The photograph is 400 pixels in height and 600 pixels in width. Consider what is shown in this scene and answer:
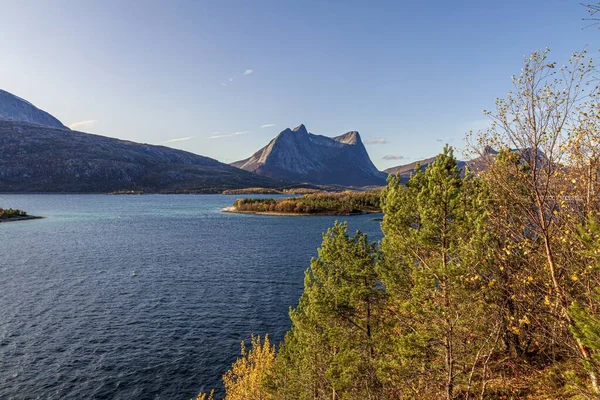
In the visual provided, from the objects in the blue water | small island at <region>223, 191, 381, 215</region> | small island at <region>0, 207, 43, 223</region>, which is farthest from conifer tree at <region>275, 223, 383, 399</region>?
small island at <region>0, 207, 43, 223</region>

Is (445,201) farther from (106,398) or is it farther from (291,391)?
(106,398)

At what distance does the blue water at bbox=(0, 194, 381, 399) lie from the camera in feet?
112

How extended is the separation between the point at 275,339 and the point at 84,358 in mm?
20131

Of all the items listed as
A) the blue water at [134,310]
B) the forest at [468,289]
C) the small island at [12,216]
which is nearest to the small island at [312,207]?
the blue water at [134,310]

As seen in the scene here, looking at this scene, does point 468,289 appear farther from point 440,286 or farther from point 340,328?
point 340,328

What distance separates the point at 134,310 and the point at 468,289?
1797 inches

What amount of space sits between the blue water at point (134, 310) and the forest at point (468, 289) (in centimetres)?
1107

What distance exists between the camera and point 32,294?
2143 inches

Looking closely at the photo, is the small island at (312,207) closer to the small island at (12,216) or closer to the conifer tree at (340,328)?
the small island at (12,216)

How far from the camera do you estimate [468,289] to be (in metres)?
18.8

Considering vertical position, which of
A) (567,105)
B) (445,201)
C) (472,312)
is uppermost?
(567,105)

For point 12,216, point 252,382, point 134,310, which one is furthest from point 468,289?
point 12,216

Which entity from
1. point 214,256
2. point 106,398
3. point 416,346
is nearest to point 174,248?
point 214,256

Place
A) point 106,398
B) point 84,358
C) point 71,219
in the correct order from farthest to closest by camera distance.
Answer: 1. point 71,219
2. point 84,358
3. point 106,398
